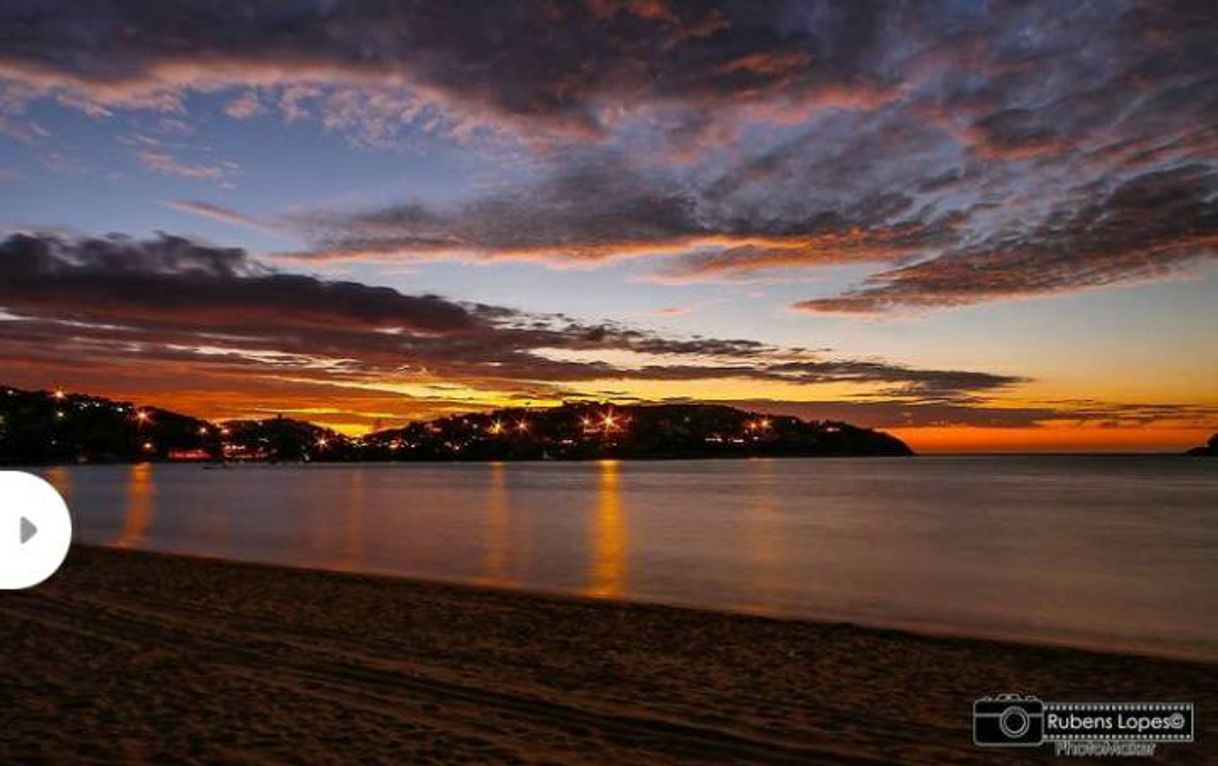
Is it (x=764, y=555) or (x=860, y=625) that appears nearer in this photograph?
(x=860, y=625)

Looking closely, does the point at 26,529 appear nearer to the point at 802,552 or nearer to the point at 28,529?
the point at 28,529

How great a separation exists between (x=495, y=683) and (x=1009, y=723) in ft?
19.8

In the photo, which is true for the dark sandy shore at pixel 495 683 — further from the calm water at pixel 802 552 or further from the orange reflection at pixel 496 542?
the orange reflection at pixel 496 542

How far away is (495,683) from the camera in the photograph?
454 inches

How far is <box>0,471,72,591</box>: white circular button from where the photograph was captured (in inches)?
291

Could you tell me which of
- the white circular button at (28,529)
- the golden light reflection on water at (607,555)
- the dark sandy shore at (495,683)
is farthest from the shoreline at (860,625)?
the white circular button at (28,529)

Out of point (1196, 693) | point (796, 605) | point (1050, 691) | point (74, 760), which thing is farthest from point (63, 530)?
point (796, 605)

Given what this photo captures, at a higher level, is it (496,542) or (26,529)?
(26,529)

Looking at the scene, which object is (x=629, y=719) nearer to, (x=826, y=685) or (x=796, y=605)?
(x=826, y=685)

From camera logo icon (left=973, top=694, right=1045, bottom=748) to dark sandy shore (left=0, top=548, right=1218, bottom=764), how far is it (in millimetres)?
200

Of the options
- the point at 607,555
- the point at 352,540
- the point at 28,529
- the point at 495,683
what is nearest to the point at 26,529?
the point at 28,529

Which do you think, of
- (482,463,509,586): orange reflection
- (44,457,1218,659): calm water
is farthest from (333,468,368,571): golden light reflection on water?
(482,463,509,586): orange reflection

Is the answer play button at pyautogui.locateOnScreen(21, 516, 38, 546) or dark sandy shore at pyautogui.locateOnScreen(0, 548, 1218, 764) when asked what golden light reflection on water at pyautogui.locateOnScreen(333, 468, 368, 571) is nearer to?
dark sandy shore at pyautogui.locateOnScreen(0, 548, 1218, 764)

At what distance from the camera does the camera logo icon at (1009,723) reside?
30.7 ft
